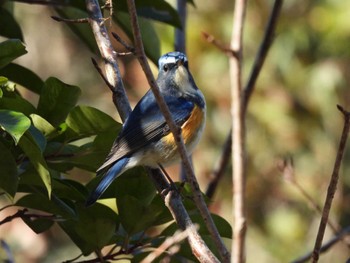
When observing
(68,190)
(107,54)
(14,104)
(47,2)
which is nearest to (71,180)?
(68,190)

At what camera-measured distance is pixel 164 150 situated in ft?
10.4

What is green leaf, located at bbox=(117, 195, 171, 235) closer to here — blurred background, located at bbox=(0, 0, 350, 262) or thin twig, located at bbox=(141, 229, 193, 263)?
thin twig, located at bbox=(141, 229, 193, 263)

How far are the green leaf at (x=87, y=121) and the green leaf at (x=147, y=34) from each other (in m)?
0.70

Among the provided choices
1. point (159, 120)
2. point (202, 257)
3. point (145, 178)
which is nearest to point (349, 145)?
point (159, 120)

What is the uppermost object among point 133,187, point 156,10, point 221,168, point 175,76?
point 156,10

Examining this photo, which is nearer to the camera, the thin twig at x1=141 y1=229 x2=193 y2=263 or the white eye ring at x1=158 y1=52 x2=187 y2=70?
the thin twig at x1=141 y1=229 x2=193 y2=263

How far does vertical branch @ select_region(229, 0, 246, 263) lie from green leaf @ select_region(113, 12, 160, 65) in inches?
68.7

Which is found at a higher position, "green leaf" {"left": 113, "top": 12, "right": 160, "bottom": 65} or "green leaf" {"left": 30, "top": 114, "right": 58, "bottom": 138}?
"green leaf" {"left": 113, "top": 12, "right": 160, "bottom": 65}

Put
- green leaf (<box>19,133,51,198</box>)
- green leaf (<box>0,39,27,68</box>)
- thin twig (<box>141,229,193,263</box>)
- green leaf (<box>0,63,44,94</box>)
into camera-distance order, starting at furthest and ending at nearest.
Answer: green leaf (<box>0,63,44,94</box>)
green leaf (<box>0,39,27,68</box>)
green leaf (<box>19,133,51,198</box>)
thin twig (<box>141,229,193,263</box>)

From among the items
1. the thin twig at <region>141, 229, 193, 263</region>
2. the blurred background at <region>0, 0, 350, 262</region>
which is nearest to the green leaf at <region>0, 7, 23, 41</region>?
the thin twig at <region>141, 229, 193, 263</region>

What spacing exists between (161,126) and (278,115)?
4.03 m

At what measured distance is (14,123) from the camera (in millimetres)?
1949

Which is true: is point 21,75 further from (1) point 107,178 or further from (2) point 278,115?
(2) point 278,115

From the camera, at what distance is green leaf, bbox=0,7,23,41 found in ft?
9.56
